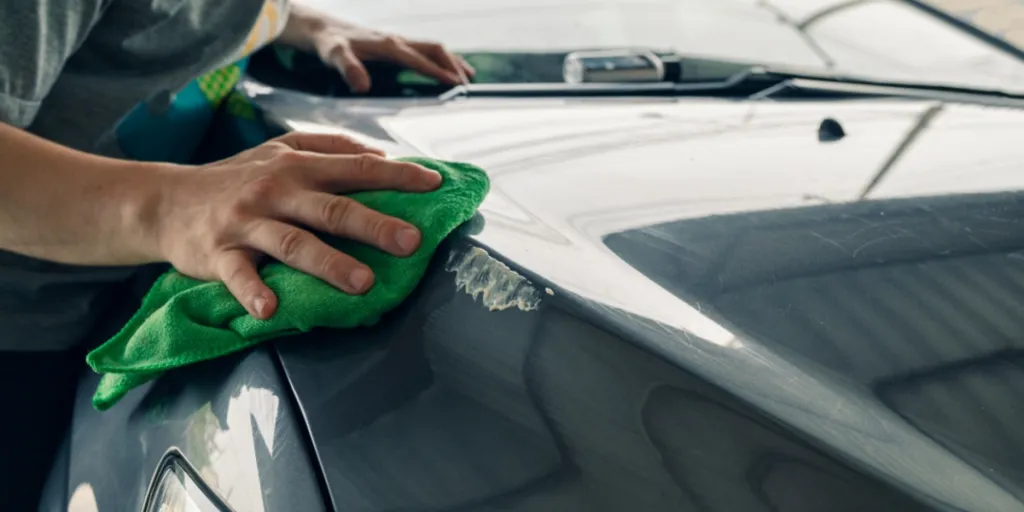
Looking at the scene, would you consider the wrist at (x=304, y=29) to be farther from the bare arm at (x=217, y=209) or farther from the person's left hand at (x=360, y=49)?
the bare arm at (x=217, y=209)

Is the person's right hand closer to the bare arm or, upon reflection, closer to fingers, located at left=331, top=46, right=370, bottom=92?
the bare arm

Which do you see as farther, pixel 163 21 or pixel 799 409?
pixel 163 21

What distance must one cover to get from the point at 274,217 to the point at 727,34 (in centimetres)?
73

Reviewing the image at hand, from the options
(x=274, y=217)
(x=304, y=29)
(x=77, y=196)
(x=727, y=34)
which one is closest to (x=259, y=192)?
(x=274, y=217)

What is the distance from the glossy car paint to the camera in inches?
19.9

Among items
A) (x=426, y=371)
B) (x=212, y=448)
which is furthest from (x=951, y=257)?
(x=212, y=448)

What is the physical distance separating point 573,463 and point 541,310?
0.33ft

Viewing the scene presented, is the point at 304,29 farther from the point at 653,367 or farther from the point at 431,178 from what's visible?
the point at 653,367

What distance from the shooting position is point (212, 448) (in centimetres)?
56

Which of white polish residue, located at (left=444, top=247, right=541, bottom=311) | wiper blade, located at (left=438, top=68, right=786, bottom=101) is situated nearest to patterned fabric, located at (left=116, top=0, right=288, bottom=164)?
wiper blade, located at (left=438, top=68, right=786, bottom=101)

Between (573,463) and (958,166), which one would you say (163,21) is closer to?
(573,463)

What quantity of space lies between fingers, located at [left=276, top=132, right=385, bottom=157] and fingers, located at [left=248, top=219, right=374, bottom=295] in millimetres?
105

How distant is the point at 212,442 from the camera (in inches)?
22.0

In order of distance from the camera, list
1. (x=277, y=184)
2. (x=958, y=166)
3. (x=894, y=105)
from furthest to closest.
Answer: (x=894, y=105) → (x=958, y=166) → (x=277, y=184)
